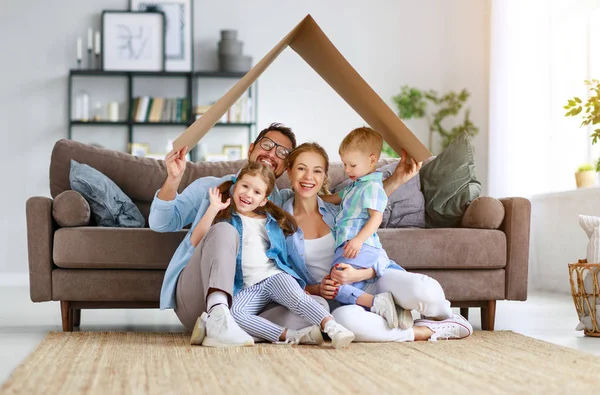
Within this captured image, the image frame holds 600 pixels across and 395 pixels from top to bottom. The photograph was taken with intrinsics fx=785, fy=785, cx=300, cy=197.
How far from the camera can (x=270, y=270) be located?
8.61 ft

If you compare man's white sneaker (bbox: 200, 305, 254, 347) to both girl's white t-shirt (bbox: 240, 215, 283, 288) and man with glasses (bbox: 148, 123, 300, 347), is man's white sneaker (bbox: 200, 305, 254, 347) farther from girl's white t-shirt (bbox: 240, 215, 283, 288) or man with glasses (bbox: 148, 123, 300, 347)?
girl's white t-shirt (bbox: 240, 215, 283, 288)

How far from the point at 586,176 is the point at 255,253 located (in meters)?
3.30

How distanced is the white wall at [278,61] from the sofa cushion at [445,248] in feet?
11.9

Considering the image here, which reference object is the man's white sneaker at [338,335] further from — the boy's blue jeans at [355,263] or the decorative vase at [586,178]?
the decorative vase at [586,178]

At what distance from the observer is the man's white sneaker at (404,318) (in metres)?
2.61

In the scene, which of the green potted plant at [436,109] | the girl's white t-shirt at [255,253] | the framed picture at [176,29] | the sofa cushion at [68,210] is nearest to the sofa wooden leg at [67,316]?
the sofa cushion at [68,210]

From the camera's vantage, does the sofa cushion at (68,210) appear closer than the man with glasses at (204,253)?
No

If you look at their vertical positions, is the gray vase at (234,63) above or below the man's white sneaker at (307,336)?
above

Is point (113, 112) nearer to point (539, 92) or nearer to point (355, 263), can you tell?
point (539, 92)

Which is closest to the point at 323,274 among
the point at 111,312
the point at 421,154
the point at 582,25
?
the point at 421,154

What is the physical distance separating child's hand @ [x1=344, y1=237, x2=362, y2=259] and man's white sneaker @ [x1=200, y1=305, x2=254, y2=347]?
Answer: 436 millimetres

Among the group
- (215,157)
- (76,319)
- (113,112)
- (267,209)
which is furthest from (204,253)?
(113,112)

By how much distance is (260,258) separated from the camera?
264 centimetres

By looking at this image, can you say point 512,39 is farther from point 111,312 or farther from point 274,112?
point 111,312
